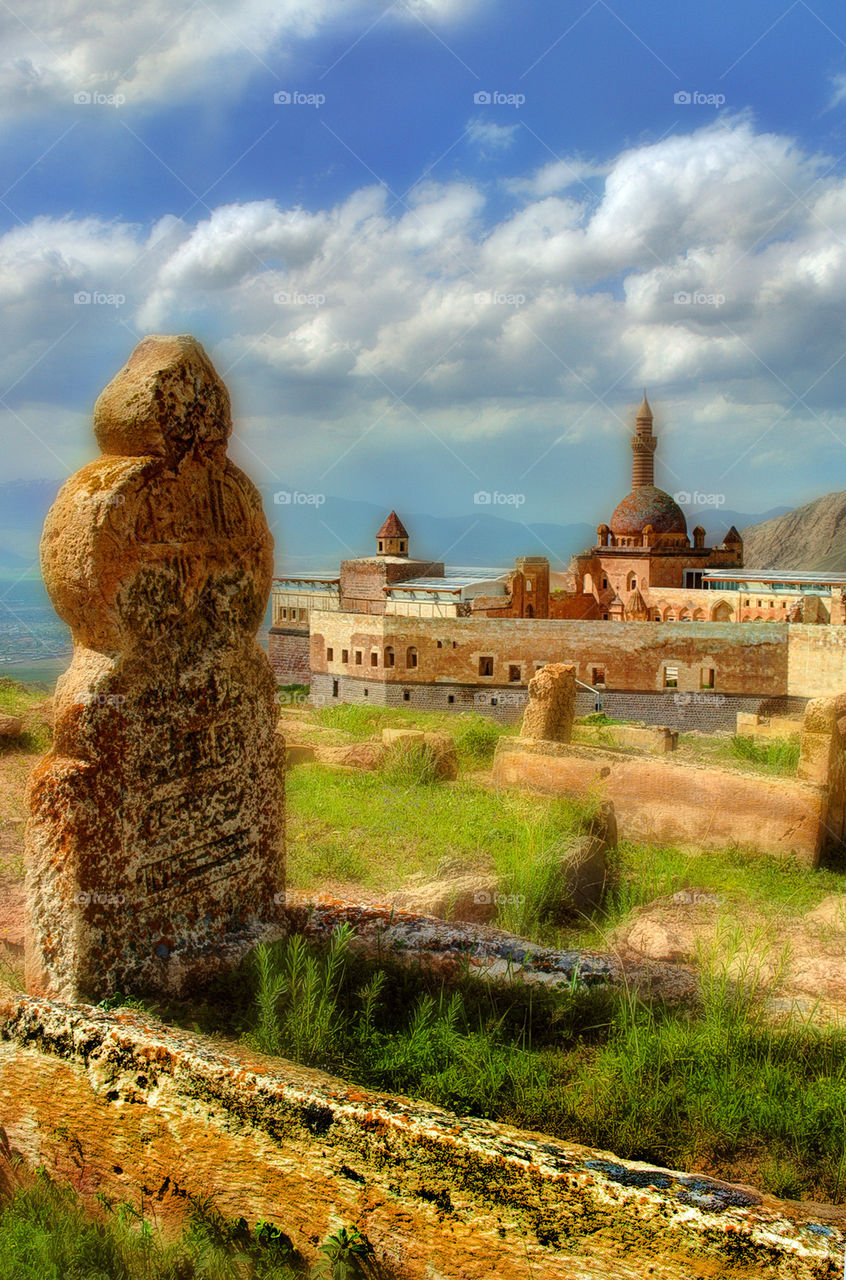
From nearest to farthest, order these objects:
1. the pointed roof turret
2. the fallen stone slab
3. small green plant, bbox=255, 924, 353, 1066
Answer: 1. the fallen stone slab
2. small green plant, bbox=255, 924, 353, 1066
3. the pointed roof turret

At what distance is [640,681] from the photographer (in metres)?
22.2

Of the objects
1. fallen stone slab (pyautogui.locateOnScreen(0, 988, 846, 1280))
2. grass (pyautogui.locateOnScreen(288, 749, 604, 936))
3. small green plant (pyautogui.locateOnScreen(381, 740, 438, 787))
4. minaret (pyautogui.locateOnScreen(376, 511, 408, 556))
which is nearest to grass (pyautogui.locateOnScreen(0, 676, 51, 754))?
grass (pyautogui.locateOnScreen(288, 749, 604, 936))

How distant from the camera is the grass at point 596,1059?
3352 millimetres

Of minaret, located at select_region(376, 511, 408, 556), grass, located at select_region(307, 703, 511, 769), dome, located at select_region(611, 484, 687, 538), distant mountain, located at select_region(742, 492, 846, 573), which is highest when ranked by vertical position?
distant mountain, located at select_region(742, 492, 846, 573)

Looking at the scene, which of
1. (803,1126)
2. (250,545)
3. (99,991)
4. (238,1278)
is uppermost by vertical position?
(250,545)

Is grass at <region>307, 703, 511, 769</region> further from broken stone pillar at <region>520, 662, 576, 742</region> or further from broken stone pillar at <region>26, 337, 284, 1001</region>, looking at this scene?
broken stone pillar at <region>26, 337, 284, 1001</region>

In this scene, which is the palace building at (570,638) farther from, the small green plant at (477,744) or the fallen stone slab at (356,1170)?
the fallen stone slab at (356,1170)

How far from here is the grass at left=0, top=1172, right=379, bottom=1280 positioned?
2863 mm

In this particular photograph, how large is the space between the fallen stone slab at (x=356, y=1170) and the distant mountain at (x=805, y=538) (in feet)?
238

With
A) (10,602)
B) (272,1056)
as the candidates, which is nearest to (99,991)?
(272,1056)

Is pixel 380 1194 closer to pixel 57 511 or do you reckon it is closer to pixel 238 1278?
pixel 238 1278

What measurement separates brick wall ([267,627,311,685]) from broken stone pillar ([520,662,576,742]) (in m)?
25.1

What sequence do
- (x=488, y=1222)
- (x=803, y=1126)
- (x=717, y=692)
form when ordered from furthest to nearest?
1. (x=717, y=692)
2. (x=803, y=1126)
3. (x=488, y=1222)

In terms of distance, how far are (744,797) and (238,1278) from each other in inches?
277
